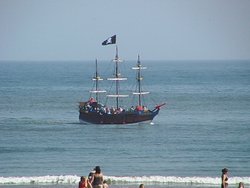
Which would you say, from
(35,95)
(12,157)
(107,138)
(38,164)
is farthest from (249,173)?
(35,95)

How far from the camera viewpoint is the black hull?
275 feet

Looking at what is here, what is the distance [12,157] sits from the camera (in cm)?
5700

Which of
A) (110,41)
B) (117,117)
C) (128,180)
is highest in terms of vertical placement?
(110,41)

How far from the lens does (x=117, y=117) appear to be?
84.3 meters

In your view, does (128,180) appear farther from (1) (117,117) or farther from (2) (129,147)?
(1) (117,117)

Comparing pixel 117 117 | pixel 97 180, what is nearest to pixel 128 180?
pixel 97 180

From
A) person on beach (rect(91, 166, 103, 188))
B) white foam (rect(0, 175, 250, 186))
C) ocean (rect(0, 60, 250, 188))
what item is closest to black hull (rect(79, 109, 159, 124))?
ocean (rect(0, 60, 250, 188))

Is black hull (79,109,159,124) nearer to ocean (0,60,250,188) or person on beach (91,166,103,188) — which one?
ocean (0,60,250,188)

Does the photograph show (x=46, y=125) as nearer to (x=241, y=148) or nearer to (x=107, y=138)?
(x=107, y=138)

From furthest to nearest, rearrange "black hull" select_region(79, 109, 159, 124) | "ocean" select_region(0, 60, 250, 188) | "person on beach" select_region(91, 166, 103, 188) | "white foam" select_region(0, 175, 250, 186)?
1. "black hull" select_region(79, 109, 159, 124)
2. "ocean" select_region(0, 60, 250, 188)
3. "white foam" select_region(0, 175, 250, 186)
4. "person on beach" select_region(91, 166, 103, 188)

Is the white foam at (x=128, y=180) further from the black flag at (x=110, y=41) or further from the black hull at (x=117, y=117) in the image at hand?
the black flag at (x=110, y=41)

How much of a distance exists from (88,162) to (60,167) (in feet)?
10.0

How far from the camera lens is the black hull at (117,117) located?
83.9 m

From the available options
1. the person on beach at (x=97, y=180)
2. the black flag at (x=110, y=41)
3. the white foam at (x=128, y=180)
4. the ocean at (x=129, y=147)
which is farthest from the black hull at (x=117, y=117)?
the person on beach at (x=97, y=180)
